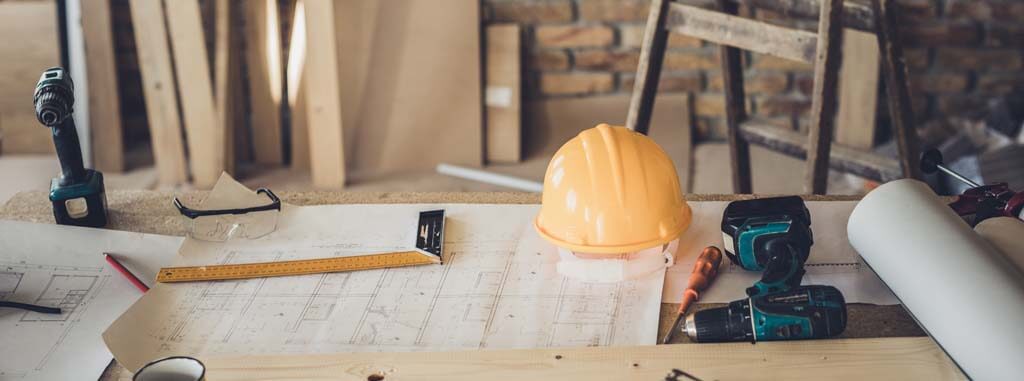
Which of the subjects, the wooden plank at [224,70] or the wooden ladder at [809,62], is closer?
the wooden ladder at [809,62]

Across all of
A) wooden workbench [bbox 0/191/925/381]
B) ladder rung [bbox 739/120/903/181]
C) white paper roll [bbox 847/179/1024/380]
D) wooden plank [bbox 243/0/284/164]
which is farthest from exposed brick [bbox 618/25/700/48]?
white paper roll [bbox 847/179/1024/380]

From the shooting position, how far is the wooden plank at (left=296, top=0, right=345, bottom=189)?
300 centimetres

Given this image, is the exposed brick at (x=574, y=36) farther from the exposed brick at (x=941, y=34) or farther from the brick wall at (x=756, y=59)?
the exposed brick at (x=941, y=34)

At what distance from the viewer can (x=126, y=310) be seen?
3.99 ft

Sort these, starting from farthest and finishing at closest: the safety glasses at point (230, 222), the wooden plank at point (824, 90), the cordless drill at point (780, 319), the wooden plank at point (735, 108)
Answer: the wooden plank at point (735, 108) < the wooden plank at point (824, 90) < the safety glasses at point (230, 222) < the cordless drill at point (780, 319)

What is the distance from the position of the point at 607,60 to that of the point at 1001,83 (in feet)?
4.59

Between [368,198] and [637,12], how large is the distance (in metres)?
1.88

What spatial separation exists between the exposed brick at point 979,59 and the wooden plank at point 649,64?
1492mm

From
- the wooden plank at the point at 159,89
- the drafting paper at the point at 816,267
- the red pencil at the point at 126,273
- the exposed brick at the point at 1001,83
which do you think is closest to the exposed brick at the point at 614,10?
the exposed brick at the point at 1001,83

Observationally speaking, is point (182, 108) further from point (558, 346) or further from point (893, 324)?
point (893, 324)

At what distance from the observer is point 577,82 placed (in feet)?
11.2

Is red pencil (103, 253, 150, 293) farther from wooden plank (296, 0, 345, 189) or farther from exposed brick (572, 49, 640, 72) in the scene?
exposed brick (572, 49, 640, 72)

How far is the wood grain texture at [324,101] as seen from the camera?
300 cm

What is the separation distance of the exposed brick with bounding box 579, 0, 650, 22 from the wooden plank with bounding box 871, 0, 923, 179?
1.32 meters
